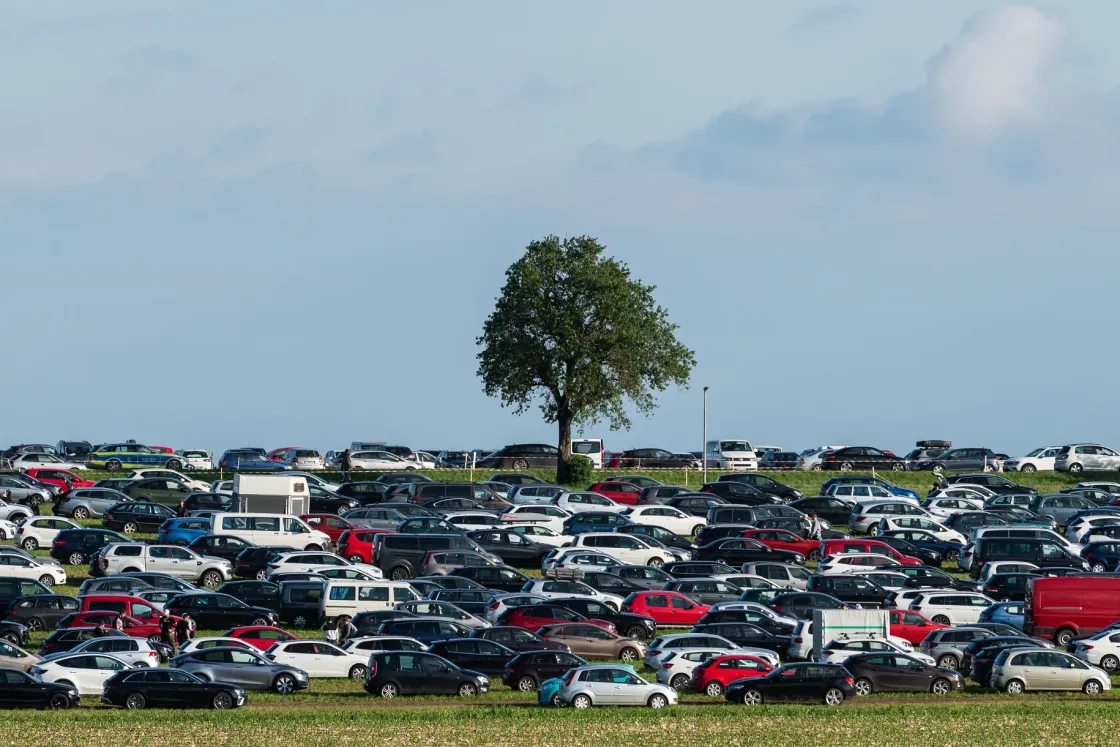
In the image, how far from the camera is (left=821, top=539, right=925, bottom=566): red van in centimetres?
6150

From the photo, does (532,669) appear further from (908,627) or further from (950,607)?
(950,607)

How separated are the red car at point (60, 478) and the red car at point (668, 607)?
3127 cm

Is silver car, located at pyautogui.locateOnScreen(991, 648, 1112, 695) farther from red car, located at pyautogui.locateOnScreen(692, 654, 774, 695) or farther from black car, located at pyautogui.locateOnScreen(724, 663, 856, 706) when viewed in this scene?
red car, located at pyautogui.locateOnScreen(692, 654, 774, 695)

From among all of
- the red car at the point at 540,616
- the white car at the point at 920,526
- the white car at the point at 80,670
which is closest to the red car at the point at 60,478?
the red car at the point at 540,616

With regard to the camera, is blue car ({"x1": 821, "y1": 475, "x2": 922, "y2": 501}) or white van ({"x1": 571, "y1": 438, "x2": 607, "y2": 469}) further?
white van ({"x1": 571, "y1": 438, "x2": 607, "y2": 469})

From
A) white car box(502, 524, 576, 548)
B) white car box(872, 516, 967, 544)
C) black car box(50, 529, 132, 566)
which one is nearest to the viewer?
black car box(50, 529, 132, 566)

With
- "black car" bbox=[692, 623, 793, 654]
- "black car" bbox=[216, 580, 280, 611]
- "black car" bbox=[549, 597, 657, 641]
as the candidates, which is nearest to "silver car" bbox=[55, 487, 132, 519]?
"black car" bbox=[216, 580, 280, 611]

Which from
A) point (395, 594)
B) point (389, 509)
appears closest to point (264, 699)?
Answer: point (395, 594)

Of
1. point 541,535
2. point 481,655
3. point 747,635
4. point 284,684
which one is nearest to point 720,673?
point 747,635

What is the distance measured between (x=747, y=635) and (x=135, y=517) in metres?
27.6

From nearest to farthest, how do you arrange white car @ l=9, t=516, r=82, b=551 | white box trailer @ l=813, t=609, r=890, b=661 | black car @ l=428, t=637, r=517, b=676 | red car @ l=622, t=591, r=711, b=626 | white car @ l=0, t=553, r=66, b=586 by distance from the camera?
black car @ l=428, t=637, r=517, b=676
white box trailer @ l=813, t=609, r=890, b=661
red car @ l=622, t=591, r=711, b=626
white car @ l=0, t=553, r=66, b=586
white car @ l=9, t=516, r=82, b=551

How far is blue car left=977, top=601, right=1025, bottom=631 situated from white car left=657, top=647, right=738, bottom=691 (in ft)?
39.3

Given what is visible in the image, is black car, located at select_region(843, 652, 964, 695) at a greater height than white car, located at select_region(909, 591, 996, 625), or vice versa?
white car, located at select_region(909, 591, 996, 625)

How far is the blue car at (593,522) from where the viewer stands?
6550 centimetres
